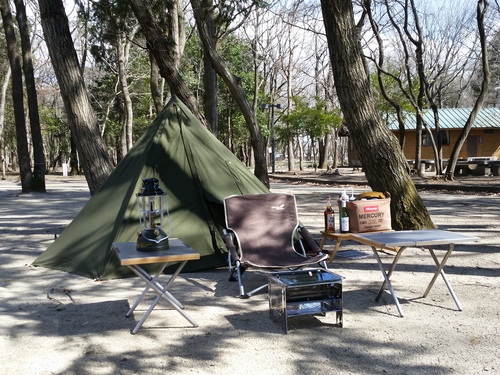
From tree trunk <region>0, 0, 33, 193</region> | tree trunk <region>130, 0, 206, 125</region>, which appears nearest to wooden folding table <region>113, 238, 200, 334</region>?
tree trunk <region>130, 0, 206, 125</region>

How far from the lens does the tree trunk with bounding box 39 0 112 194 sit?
9.31 m

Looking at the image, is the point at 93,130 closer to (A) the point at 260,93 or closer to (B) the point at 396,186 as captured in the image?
(B) the point at 396,186

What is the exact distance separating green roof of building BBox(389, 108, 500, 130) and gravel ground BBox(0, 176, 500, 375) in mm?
33562

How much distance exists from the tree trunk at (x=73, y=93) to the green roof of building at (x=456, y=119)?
31326 mm

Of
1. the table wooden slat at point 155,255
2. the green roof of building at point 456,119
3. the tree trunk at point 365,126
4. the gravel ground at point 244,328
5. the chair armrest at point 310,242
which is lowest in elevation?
the gravel ground at point 244,328

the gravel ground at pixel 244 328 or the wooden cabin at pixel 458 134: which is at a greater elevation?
the wooden cabin at pixel 458 134

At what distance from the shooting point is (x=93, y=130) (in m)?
9.41

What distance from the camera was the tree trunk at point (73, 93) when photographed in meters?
9.31

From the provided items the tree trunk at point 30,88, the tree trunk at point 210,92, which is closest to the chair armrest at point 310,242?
the tree trunk at point 210,92

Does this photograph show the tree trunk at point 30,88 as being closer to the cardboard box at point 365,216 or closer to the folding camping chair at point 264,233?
the folding camping chair at point 264,233

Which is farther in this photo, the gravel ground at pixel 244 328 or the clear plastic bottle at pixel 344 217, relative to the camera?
the clear plastic bottle at pixel 344 217

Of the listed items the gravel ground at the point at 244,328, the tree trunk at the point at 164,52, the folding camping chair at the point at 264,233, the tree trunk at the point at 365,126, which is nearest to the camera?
the gravel ground at the point at 244,328

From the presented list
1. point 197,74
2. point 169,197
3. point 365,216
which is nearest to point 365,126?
point 365,216

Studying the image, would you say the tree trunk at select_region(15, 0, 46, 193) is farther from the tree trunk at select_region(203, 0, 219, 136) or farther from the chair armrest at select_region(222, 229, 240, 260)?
the chair armrest at select_region(222, 229, 240, 260)
